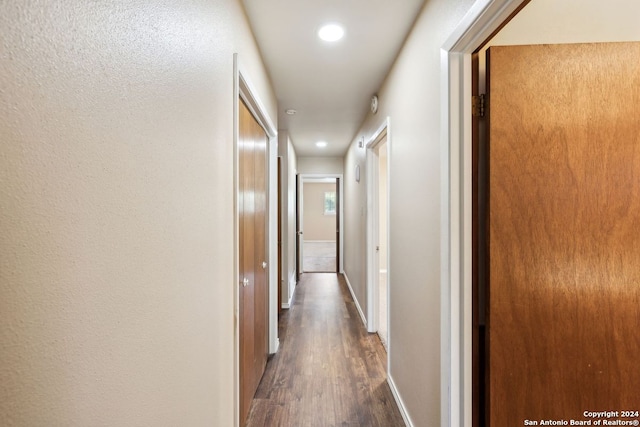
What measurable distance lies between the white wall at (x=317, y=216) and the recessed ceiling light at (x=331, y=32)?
365 inches

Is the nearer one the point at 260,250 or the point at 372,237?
the point at 260,250

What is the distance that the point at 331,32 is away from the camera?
1.84 m

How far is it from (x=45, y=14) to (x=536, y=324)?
1624 millimetres

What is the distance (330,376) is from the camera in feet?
7.93

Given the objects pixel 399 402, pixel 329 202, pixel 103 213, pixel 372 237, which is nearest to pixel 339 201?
pixel 372 237

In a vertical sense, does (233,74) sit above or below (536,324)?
above

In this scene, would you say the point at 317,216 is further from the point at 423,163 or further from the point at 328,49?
the point at 423,163

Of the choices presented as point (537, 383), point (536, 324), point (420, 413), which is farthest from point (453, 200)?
point (420, 413)

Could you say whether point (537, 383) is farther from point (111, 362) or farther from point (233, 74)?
point (233, 74)

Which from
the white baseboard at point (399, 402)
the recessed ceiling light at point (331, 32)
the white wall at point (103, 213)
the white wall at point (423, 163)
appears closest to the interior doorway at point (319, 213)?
the white baseboard at point (399, 402)

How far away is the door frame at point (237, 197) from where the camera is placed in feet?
4.81

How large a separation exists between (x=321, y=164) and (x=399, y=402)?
191 inches

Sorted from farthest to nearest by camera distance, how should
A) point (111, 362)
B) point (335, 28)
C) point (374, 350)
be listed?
point (374, 350)
point (335, 28)
point (111, 362)

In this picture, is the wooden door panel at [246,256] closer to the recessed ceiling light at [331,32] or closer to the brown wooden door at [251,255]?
the brown wooden door at [251,255]
